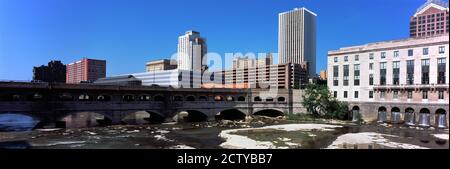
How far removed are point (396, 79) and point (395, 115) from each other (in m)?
7.17

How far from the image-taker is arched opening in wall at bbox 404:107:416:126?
5828cm

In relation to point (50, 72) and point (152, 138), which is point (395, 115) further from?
point (50, 72)

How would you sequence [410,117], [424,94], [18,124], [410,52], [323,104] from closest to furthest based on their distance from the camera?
1. [18,124]
2. [424,94]
3. [410,117]
4. [410,52]
5. [323,104]

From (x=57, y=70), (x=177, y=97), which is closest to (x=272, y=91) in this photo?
(x=177, y=97)

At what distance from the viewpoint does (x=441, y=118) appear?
179 feet

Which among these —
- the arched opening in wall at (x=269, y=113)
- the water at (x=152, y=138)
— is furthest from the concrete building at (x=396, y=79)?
the water at (x=152, y=138)

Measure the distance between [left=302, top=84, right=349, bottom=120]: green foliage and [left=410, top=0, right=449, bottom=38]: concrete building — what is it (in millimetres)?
117393

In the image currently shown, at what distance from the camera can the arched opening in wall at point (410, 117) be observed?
5828cm

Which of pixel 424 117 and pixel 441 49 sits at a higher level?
pixel 441 49

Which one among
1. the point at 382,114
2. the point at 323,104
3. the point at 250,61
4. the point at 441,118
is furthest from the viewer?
the point at 250,61

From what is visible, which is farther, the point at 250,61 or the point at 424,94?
the point at 250,61

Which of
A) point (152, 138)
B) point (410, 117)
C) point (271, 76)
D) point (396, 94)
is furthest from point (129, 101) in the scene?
point (271, 76)
